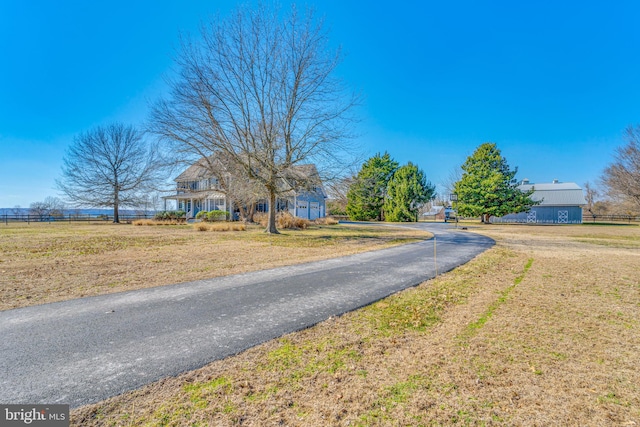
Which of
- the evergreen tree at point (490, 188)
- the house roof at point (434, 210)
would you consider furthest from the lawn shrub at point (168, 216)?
the house roof at point (434, 210)

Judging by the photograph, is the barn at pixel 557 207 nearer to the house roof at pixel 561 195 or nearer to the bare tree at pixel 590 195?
the house roof at pixel 561 195

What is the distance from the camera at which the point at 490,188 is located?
31.8 m

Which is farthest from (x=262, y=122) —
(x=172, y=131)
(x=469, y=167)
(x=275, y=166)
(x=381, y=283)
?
(x=469, y=167)

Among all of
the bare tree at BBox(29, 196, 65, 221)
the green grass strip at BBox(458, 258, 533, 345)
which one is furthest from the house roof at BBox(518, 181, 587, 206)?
the bare tree at BBox(29, 196, 65, 221)

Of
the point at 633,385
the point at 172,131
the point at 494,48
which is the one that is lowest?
the point at 633,385

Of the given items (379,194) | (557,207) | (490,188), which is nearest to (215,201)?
(379,194)

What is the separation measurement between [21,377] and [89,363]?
1.52ft

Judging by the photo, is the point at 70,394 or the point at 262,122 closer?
the point at 70,394

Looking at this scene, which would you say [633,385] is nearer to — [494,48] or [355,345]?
[355,345]

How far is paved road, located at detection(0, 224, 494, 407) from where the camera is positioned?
8.18ft

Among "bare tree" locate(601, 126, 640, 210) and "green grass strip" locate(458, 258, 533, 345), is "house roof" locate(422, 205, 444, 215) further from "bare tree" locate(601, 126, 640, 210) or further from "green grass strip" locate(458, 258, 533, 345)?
"green grass strip" locate(458, 258, 533, 345)

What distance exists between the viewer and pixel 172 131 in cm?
1555

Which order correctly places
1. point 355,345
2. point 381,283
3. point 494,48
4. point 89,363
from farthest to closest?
point 494,48 → point 381,283 → point 355,345 → point 89,363

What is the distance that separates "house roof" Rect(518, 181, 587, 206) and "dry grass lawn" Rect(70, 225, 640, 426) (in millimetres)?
42256
